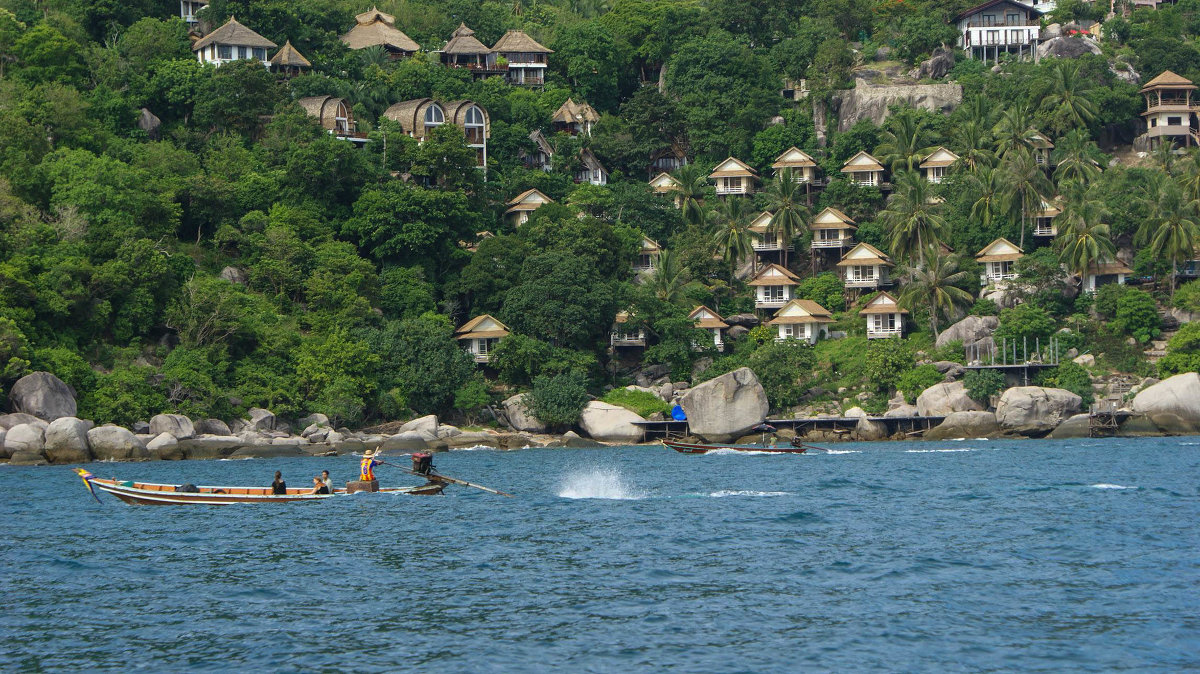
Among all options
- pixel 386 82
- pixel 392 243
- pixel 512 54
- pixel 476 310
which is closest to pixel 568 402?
pixel 476 310

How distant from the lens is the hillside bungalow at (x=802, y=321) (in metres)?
83.5

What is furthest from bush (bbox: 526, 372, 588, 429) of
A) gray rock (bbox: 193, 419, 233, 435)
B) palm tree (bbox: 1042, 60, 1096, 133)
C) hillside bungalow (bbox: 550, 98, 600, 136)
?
palm tree (bbox: 1042, 60, 1096, 133)

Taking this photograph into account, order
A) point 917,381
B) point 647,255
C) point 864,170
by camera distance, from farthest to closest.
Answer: point 864,170 < point 647,255 < point 917,381

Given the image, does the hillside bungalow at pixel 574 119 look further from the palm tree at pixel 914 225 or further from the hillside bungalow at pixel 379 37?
the palm tree at pixel 914 225

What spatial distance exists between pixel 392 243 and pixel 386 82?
26.0 metres

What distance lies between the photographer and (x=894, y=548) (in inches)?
1196

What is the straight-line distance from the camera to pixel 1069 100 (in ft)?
313

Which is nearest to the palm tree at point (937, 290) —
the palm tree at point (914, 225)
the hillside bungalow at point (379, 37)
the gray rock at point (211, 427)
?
the palm tree at point (914, 225)

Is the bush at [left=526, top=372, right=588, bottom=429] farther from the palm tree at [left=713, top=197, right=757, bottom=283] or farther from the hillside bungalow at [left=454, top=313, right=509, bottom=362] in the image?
the palm tree at [left=713, top=197, right=757, bottom=283]

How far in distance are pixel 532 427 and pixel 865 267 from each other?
96.7 feet

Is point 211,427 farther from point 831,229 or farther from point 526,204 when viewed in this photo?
point 831,229

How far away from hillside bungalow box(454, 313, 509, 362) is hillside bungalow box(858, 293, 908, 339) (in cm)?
2463

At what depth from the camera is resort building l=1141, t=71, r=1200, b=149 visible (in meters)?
98.5

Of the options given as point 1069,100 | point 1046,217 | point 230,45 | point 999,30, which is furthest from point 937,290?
point 230,45
